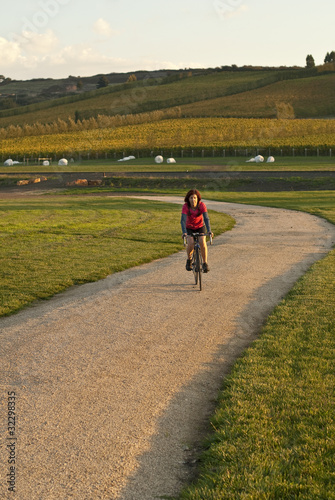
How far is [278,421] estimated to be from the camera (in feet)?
20.1

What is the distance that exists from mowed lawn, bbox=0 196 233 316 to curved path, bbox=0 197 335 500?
34.1 inches

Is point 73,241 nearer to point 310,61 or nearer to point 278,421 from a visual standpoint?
point 278,421

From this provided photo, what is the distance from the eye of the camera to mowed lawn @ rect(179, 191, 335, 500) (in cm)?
498

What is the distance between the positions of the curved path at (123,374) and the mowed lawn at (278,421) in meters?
0.28

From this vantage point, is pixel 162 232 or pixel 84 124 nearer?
pixel 162 232

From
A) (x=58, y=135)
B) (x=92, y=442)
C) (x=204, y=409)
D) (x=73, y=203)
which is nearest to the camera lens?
(x=92, y=442)

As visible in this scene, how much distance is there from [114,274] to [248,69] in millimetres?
168747

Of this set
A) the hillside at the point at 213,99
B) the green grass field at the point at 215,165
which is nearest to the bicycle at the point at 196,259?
the green grass field at the point at 215,165

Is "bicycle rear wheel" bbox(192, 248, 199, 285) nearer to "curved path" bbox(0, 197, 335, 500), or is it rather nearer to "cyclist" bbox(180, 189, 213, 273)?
"cyclist" bbox(180, 189, 213, 273)

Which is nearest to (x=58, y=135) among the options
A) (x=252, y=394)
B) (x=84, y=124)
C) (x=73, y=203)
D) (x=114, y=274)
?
(x=84, y=124)

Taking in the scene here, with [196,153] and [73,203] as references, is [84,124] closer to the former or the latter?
[196,153]

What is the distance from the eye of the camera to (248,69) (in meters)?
173

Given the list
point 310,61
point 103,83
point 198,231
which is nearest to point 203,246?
point 198,231

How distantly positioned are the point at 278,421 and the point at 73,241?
1594 centimetres
